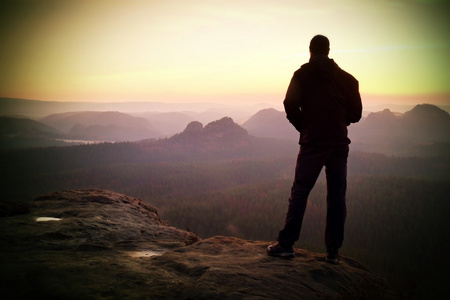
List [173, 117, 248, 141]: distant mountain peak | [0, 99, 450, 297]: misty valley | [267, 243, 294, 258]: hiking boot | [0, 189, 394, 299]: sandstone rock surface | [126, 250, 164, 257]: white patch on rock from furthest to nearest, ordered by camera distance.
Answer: [173, 117, 248, 141]: distant mountain peak < [0, 99, 450, 297]: misty valley < [267, 243, 294, 258]: hiking boot < [126, 250, 164, 257]: white patch on rock < [0, 189, 394, 299]: sandstone rock surface

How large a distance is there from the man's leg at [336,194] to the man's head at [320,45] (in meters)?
2.06

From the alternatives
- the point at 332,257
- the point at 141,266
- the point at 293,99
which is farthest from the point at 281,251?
the point at 293,99

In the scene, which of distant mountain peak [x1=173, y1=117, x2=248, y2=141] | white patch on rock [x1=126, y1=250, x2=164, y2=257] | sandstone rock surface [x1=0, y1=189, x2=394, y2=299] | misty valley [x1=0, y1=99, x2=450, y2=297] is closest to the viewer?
sandstone rock surface [x1=0, y1=189, x2=394, y2=299]

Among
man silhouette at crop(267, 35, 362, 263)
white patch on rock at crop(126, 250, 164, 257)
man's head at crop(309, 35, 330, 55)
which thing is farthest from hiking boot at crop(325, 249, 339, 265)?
man's head at crop(309, 35, 330, 55)

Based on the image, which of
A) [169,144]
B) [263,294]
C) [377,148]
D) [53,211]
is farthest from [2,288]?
[377,148]

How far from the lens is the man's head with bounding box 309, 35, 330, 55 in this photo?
17.2ft

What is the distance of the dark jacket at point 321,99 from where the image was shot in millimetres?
5035

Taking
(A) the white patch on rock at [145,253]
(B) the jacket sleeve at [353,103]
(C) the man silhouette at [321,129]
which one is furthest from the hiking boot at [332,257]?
(A) the white patch on rock at [145,253]

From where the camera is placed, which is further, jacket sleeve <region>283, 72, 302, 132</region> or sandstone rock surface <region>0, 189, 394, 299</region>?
jacket sleeve <region>283, 72, 302, 132</region>

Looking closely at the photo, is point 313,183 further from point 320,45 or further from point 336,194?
point 320,45

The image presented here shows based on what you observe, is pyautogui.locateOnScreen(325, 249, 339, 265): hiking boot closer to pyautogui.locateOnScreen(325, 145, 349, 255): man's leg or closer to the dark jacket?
pyautogui.locateOnScreen(325, 145, 349, 255): man's leg

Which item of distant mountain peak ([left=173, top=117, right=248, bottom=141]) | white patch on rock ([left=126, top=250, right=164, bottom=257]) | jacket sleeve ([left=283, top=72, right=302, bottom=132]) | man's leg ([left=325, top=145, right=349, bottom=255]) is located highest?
distant mountain peak ([left=173, top=117, right=248, bottom=141])

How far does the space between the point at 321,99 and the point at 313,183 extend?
68.6 inches

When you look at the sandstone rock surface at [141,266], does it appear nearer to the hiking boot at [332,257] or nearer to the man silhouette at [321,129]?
the hiking boot at [332,257]
